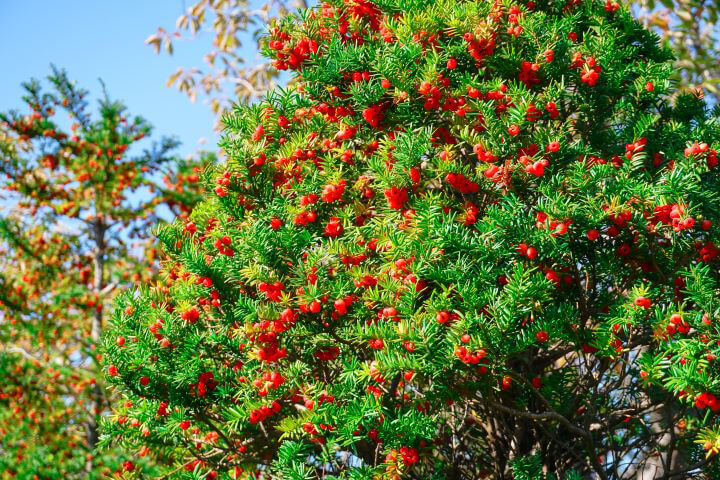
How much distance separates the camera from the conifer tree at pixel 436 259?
225 centimetres

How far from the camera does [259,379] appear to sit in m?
2.56

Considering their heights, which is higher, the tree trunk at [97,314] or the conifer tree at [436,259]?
the tree trunk at [97,314]

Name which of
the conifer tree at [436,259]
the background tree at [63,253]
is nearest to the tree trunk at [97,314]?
the background tree at [63,253]

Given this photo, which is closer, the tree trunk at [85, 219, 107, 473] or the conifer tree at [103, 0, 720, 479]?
the conifer tree at [103, 0, 720, 479]

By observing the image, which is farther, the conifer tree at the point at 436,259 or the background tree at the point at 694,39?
the background tree at the point at 694,39

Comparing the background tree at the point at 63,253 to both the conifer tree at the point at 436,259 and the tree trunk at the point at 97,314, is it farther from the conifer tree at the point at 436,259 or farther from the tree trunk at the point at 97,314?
the conifer tree at the point at 436,259

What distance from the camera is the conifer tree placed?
2.25 meters

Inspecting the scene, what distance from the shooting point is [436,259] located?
2262 mm

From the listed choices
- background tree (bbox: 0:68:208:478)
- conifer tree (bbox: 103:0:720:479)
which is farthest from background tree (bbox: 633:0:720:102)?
background tree (bbox: 0:68:208:478)

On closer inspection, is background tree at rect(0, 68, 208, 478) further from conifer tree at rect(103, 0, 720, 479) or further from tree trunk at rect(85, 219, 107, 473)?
conifer tree at rect(103, 0, 720, 479)

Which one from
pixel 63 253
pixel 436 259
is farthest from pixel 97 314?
pixel 436 259

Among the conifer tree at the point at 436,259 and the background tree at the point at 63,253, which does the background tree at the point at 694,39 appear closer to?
the conifer tree at the point at 436,259

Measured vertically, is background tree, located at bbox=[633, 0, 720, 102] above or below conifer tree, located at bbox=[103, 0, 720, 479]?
above

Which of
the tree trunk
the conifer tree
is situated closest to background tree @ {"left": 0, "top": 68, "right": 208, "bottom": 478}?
the tree trunk
